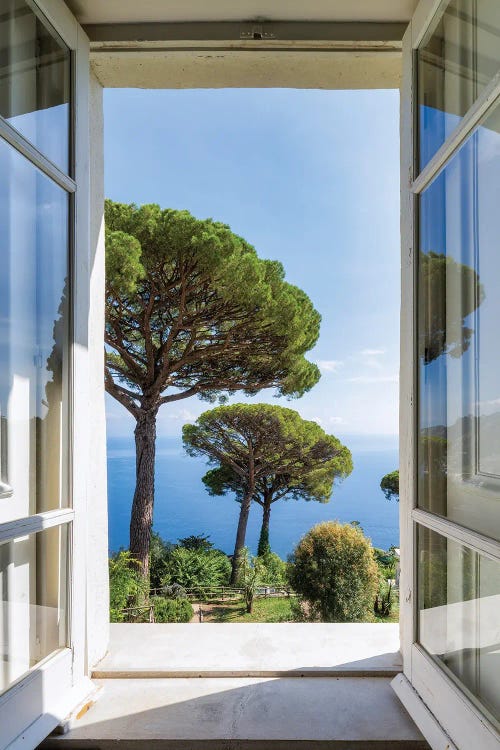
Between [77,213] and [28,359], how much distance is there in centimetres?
49

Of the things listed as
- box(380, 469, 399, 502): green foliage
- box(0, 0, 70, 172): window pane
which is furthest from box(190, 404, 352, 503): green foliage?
box(0, 0, 70, 172): window pane

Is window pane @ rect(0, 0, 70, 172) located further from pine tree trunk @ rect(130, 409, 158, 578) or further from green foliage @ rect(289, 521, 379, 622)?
pine tree trunk @ rect(130, 409, 158, 578)

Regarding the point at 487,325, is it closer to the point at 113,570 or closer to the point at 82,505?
the point at 82,505

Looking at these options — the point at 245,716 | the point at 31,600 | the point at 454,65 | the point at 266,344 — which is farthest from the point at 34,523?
the point at 266,344

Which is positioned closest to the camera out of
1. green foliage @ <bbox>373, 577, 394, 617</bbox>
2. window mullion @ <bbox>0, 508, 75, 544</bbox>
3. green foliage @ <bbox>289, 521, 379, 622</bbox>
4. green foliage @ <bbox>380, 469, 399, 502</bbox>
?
window mullion @ <bbox>0, 508, 75, 544</bbox>

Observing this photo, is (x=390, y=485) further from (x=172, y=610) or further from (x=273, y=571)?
(x=172, y=610)

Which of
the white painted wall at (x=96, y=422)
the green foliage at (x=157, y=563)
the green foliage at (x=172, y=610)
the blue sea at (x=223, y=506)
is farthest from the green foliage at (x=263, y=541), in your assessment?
the white painted wall at (x=96, y=422)

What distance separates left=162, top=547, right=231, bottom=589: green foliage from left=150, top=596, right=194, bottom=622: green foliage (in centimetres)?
109

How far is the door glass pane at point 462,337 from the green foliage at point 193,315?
4320mm

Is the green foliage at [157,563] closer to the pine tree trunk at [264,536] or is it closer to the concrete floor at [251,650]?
the pine tree trunk at [264,536]

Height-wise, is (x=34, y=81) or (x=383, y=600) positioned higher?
(x=34, y=81)

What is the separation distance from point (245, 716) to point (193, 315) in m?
5.53

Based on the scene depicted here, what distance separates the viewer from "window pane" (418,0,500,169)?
101 cm

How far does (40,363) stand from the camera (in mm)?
1167
